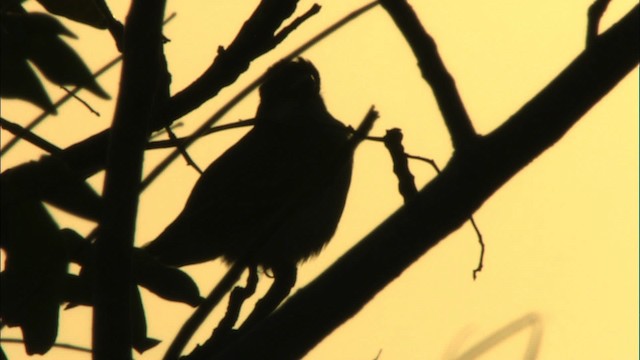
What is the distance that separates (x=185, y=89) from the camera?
1.64 metres

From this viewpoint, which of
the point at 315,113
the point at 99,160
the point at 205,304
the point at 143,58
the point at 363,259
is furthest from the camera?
the point at 315,113

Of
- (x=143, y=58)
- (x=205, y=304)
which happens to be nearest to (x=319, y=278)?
(x=205, y=304)

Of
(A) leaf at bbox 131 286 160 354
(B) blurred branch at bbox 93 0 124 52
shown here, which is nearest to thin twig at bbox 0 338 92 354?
(A) leaf at bbox 131 286 160 354

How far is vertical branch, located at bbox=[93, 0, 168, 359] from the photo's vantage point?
1296 mm

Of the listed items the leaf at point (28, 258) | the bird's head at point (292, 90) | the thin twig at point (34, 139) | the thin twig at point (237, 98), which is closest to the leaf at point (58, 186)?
the leaf at point (28, 258)

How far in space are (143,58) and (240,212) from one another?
990mm

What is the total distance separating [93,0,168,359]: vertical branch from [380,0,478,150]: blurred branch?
0.36m

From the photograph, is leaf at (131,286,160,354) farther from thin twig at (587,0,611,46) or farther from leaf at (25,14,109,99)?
thin twig at (587,0,611,46)

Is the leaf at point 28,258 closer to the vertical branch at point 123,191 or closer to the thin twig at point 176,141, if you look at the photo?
the vertical branch at point 123,191

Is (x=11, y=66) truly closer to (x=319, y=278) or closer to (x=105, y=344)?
(x=105, y=344)

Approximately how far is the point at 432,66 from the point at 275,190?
647 millimetres

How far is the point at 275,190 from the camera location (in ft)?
6.50

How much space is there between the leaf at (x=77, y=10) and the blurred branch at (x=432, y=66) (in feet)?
1.50

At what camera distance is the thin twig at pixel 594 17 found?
52.6 inches
